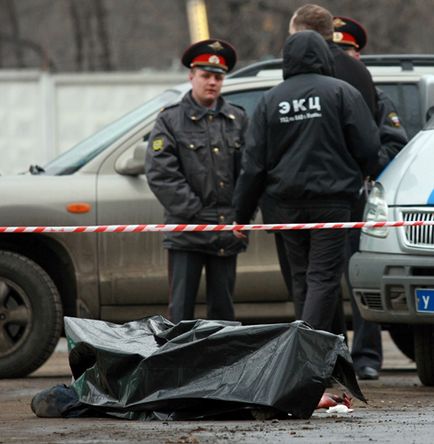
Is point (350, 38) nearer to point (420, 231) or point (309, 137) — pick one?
point (309, 137)

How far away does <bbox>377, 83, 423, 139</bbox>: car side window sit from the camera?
998cm

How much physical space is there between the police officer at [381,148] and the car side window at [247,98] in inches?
24.4

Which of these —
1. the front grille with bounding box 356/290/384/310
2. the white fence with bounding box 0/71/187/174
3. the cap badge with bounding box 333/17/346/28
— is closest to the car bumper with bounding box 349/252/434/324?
the front grille with bounding box 356/290/384/310

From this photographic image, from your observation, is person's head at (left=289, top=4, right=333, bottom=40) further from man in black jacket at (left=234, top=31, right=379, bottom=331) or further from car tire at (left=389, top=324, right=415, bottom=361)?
car tire at (left=389, top=324, right=415, bottom=361)

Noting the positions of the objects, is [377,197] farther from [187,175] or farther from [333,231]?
[187,175]

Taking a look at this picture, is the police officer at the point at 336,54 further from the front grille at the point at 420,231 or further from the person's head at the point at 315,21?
the front grille at the point at 420,231

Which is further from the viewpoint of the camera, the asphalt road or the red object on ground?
the red object on ground

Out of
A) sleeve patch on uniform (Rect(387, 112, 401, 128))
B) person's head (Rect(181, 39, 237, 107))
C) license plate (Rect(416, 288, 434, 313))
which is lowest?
license plate (Rect(416, 288, 434, 313))

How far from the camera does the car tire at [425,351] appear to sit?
874cm

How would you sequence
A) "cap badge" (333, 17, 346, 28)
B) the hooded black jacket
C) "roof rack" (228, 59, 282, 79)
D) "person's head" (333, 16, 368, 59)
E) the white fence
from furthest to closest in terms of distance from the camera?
the white fence → "roof rack" (228, 59, 282, 79) → "cap badge" (333, 17, 346, 28) → "person's head" (333, 16, 368, 59) → the hooded black jacket

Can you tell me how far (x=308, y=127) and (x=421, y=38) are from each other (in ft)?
73.3

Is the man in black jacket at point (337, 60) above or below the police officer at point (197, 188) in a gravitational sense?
above

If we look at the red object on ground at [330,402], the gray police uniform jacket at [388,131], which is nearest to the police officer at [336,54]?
the gray police uniform jacket at [388,131]

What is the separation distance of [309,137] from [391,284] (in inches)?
33.4
